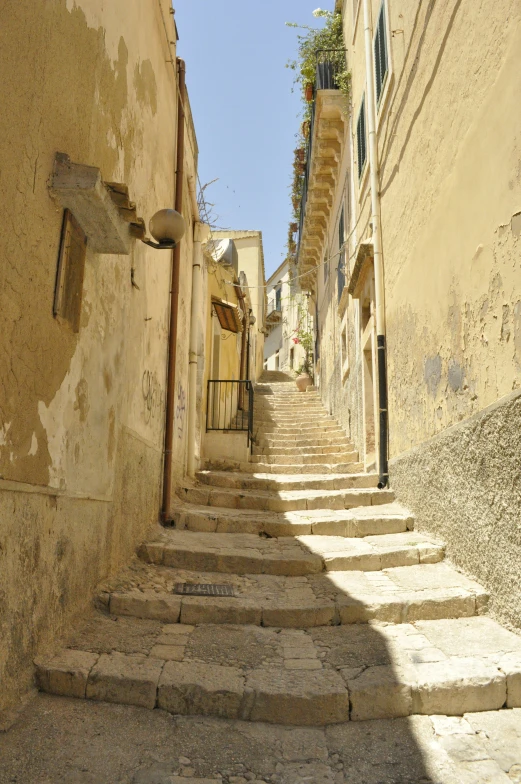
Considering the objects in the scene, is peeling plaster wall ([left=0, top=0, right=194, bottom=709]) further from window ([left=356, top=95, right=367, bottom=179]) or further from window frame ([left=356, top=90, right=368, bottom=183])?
window ([left=356, top=95, right=367, bottom=179])

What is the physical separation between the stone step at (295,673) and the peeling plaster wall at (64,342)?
0.37 m

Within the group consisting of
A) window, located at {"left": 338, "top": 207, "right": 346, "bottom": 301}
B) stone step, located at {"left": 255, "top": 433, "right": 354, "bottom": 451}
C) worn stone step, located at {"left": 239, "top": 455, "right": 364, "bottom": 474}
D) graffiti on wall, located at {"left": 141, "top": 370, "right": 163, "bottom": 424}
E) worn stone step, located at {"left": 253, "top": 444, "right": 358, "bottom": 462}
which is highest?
window, located at {"left": 338, "top": 207, "right": 346, "bottom": 301}

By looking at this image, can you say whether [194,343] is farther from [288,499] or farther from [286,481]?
[288,499]

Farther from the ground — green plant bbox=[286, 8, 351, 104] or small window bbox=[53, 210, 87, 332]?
green plant bbox=[286, 8, 351, 104]

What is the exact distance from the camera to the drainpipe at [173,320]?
272 inches

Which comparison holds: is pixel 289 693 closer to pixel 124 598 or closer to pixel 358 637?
pixel 358 637

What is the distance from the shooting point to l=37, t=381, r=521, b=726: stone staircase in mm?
3346

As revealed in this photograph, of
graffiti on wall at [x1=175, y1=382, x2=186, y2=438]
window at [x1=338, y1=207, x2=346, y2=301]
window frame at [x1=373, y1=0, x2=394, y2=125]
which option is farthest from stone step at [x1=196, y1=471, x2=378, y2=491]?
window at [x1=338, y1=207, x2=346, y2=301]

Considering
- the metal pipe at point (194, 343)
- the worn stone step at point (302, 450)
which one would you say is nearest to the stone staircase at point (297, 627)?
the metal pipe at point (194, 343)

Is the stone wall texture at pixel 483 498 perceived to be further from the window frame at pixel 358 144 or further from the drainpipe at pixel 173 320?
the window frame at pixel 358 144

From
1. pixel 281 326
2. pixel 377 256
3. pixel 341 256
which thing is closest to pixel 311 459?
pixel 377 256

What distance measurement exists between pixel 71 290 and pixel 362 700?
9.23 ft

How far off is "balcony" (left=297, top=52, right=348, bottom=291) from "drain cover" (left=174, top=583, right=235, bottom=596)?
10.4 metres

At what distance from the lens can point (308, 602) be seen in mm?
4668
